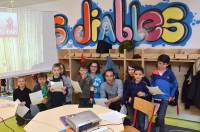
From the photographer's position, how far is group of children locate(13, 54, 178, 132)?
3.14 m

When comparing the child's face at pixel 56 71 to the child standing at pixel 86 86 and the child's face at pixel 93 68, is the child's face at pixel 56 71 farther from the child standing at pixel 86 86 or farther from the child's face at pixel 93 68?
the child's face at pixel 93 68

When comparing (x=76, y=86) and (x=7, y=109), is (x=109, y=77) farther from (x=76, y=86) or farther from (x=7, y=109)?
(x=7, y=109)

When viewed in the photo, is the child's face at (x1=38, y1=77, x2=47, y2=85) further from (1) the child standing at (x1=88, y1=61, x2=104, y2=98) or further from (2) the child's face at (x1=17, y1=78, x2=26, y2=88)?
(1) the child standing at (x1=88, y1=61, x2=104, y2=98)

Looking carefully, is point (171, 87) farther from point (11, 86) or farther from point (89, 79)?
point (11, 86)

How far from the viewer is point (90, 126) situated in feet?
6.40

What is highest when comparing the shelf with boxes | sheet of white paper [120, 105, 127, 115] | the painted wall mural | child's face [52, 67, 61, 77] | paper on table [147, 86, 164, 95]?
the painted wall mural

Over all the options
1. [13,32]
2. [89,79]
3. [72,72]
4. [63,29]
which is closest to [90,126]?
[13,32]

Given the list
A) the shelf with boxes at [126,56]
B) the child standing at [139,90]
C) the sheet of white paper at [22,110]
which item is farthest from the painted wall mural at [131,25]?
the sheet of white paper at [22,110]

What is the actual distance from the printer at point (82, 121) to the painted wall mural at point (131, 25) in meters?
2.57

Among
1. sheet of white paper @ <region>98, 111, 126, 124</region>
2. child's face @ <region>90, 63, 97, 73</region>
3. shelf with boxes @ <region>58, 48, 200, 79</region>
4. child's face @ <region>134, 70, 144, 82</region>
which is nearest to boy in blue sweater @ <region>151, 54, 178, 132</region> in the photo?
child's face @ <region>134, 70, 144, 82</region>

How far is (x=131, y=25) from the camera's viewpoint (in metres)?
4.42

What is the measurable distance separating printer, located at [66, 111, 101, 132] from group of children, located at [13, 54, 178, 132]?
3.46 ft

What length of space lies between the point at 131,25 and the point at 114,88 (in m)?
1.51

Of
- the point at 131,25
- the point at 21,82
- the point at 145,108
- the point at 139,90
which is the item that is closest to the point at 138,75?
the point at 139,90
